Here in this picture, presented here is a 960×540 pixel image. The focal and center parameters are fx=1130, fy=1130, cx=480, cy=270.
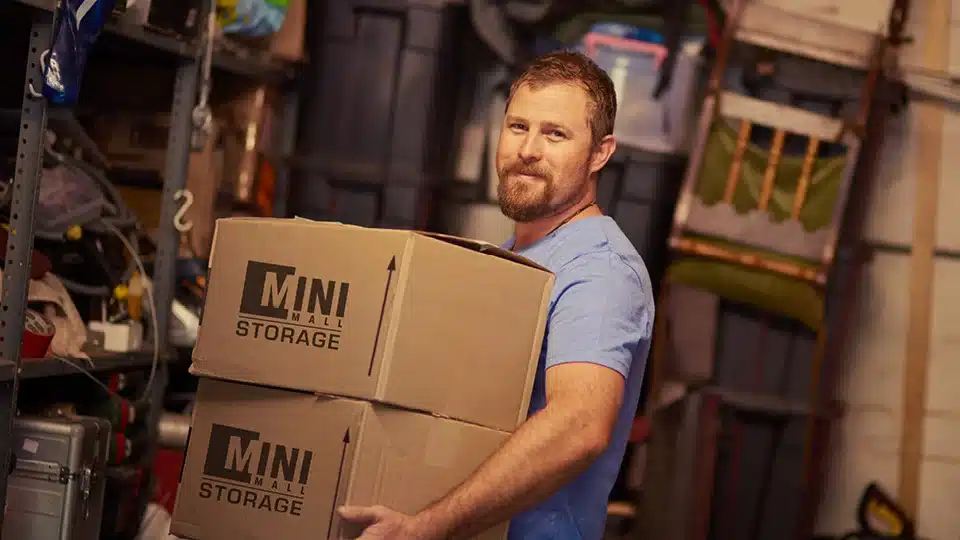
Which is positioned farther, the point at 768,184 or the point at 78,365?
the point at 768,184

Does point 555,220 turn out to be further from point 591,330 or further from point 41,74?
point 41,74

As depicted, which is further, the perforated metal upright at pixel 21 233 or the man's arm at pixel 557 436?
the perforated metal upright at pixel 21 233

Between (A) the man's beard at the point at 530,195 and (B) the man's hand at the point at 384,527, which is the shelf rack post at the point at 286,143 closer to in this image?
(A) the man's beard at the point at 530,195

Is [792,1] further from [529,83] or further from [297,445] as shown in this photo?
[297,445]

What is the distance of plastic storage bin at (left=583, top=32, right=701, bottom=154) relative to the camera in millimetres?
3871

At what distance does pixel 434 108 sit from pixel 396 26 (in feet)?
0.92

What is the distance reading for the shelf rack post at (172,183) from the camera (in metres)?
2.89

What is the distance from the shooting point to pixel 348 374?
5.19ft

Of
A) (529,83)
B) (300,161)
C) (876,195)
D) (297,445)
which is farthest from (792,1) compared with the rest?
(297,445)

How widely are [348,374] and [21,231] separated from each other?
98 centimetres

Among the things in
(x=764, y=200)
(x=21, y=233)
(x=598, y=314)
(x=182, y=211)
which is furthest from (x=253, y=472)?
(x=764, y=200)

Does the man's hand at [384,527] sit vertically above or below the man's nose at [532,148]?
below

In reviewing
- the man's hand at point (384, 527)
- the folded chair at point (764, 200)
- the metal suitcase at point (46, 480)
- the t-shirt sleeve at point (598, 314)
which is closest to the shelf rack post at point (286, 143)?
the folded chair at point (764, 200)

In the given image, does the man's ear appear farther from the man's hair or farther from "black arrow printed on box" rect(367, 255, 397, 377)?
"black arrow printed on box" rect(367, 255, 397, 377)
